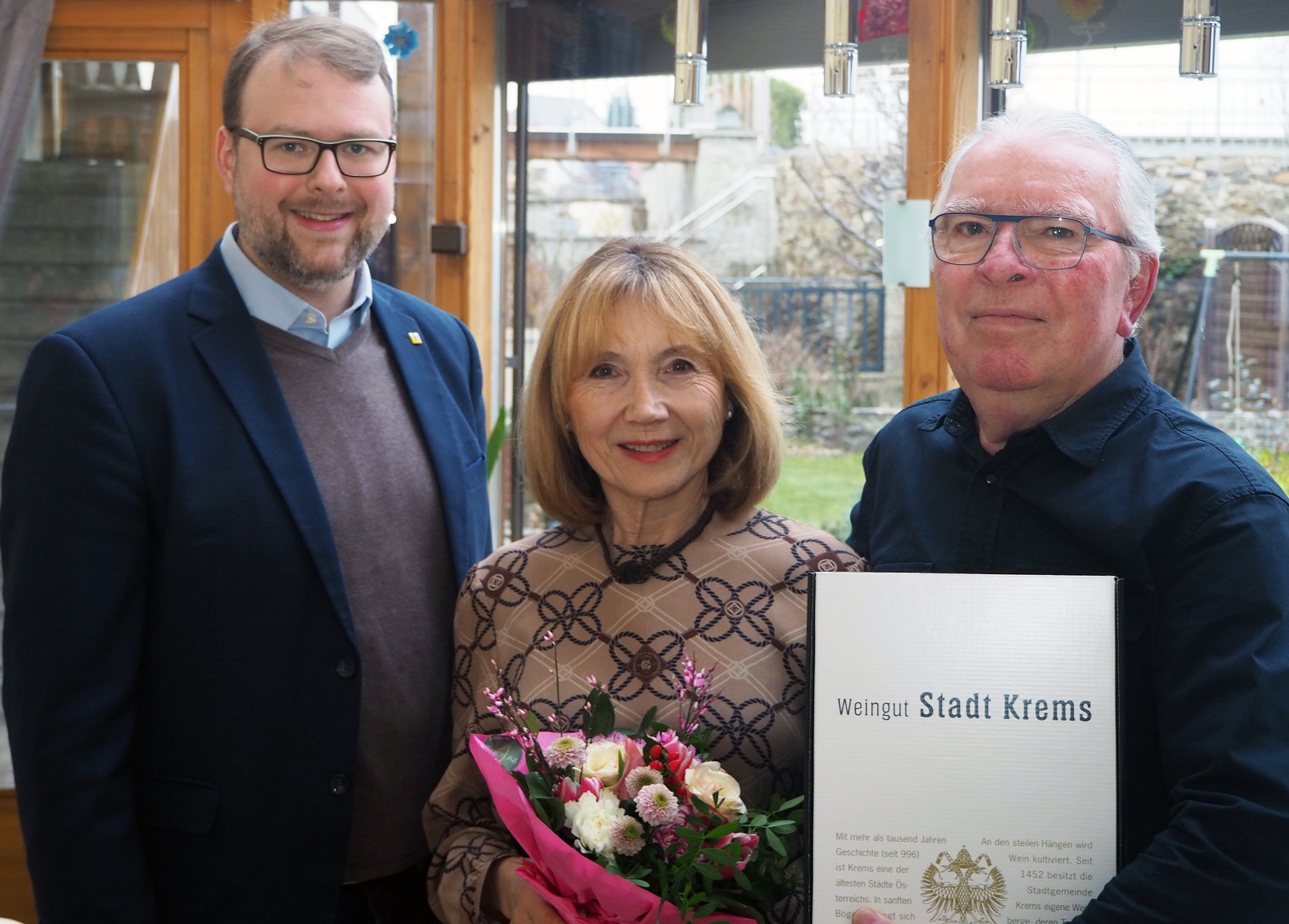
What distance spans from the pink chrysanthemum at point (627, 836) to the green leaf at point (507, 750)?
0.65 feet

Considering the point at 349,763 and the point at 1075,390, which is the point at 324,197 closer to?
the point at 349,763

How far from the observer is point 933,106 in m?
3.12

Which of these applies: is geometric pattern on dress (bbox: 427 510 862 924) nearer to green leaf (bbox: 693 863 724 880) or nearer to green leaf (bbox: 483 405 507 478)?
green leaf (bbox: 693 863 724 880)

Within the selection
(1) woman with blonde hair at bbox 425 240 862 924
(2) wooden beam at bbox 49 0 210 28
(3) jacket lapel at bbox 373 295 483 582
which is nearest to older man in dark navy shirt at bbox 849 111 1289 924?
(1) woman with blonde hair at bbox 425 240 862 924

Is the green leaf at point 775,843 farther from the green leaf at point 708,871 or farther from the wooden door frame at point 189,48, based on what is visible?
the wooden door frame at point 189,48

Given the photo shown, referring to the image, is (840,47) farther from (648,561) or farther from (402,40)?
(402,40)

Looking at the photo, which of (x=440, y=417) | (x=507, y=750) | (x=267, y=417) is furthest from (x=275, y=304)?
(x=507, y=750)

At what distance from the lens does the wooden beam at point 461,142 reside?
137 inches

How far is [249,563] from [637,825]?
0.84 meters

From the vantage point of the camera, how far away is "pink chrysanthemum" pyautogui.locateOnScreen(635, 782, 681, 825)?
4.64 feet

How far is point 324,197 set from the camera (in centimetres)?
207

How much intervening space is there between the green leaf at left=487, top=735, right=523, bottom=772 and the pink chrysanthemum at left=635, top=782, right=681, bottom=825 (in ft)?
0.71

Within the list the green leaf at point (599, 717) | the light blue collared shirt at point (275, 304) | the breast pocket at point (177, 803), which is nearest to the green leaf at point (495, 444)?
the light blue collared shirt at point (275, 304)

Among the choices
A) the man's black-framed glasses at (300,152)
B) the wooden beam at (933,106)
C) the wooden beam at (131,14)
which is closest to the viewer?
the man's black-framed glasses at (300,152)
